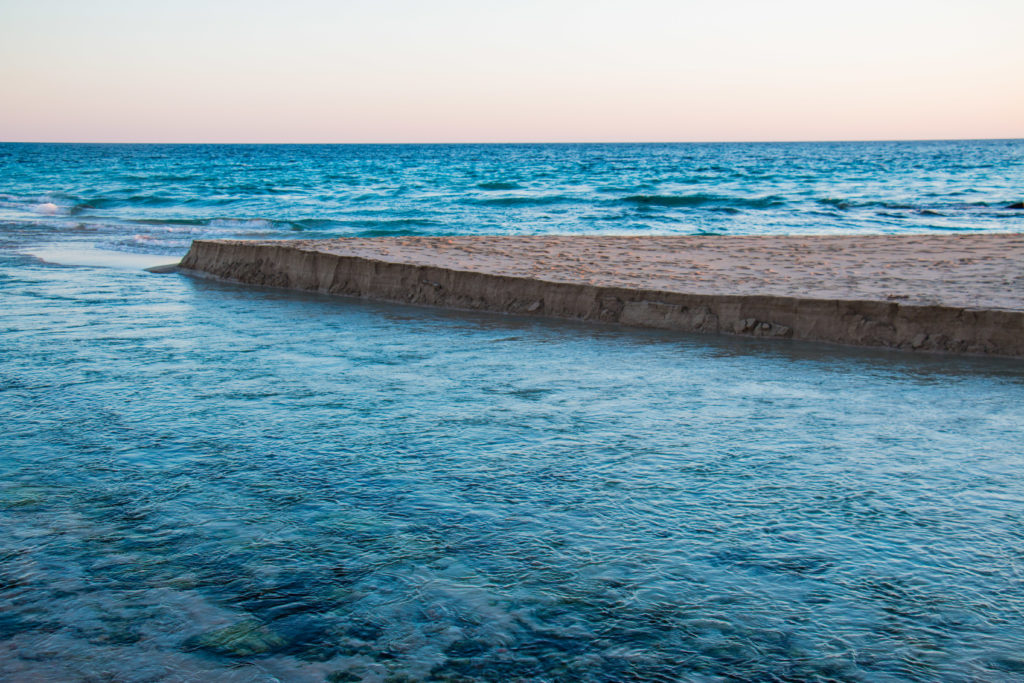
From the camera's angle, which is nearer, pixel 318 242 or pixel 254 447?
pixel 254 447

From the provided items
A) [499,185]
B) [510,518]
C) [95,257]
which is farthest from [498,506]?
[499,185]

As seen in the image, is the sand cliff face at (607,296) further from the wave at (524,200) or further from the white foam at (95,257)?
the wave at (524,200)

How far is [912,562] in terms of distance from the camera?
110 inches

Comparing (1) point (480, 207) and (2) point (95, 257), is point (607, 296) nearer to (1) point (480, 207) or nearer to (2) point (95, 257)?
(2) point (95, 257)

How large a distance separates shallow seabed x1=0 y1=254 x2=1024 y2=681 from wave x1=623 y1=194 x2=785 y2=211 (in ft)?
63.3

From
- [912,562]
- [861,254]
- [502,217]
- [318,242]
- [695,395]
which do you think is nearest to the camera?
[912,562]

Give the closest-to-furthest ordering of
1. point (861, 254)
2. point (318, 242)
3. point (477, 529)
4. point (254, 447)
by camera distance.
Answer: point (477, 529) → point (254, 447) → point (861, 254) → point (318, 242)

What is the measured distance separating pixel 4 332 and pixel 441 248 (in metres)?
4.76

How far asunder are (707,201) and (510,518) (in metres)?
23.5

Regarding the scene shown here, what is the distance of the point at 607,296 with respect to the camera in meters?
7.30

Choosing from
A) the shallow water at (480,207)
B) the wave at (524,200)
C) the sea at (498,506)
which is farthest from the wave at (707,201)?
the sea at (498,506)

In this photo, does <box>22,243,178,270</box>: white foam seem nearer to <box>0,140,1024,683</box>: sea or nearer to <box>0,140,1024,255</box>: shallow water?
<box>0,140,1024,255</box>: shallow water

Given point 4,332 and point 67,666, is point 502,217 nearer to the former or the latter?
point 4,332

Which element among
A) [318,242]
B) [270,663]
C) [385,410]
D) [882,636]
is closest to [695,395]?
[385,410]
